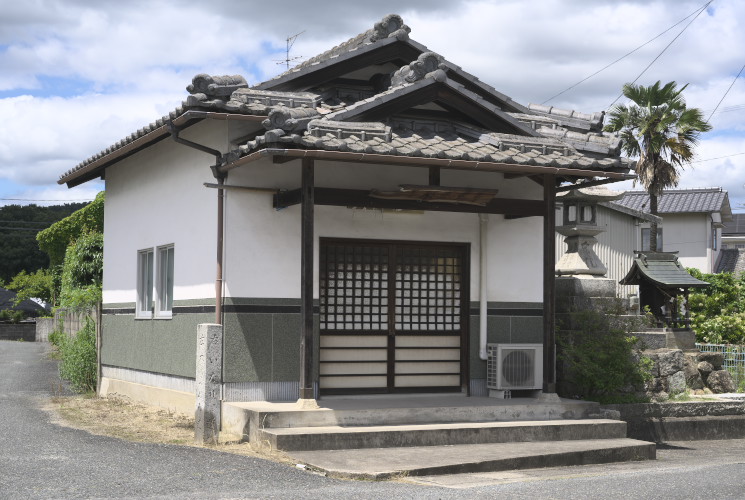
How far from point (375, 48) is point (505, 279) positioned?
3.85m

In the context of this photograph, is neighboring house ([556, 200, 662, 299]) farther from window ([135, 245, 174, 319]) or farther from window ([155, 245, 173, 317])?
window ([155, 245, 173, 317])

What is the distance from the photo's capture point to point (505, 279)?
13.8 meters

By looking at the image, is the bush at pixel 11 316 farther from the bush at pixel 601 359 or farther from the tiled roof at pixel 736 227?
the bush at pixel 601 359

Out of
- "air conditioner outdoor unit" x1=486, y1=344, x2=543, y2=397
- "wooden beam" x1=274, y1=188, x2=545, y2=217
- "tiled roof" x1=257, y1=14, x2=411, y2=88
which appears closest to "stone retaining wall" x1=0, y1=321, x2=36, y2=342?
"tiled roof" x1=257, y1=14, x2=411, y2=88

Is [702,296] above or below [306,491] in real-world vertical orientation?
above

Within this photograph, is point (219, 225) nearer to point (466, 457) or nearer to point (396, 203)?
point (396, 203)

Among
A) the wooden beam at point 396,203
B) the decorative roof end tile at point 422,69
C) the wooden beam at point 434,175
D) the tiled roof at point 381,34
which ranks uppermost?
the tiled roof at point 381,34

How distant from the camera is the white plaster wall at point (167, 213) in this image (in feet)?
41.7

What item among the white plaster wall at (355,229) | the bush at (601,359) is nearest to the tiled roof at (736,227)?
the bush at (601,359)

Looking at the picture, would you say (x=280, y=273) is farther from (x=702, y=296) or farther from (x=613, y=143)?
(x=702, y=296)

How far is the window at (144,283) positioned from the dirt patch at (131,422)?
1.53 m

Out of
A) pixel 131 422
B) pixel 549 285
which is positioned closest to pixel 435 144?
pixel 549 285

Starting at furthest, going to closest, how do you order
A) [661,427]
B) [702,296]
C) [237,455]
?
[702,296] → [661,427] → [237,455]

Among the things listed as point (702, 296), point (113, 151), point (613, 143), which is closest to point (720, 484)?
point (613, 143)
